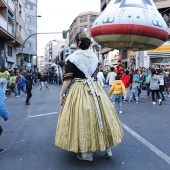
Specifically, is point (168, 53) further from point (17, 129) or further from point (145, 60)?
point (17, 129)

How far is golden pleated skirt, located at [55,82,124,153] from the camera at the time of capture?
11.3 feet

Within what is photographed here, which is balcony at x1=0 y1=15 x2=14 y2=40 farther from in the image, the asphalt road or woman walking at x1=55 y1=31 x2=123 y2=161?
woman walking at x1=55 y1=31 x2=123 y2=161

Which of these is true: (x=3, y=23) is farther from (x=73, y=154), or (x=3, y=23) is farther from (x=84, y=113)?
(x=84, y=113)

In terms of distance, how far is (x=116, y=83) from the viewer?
341 inches

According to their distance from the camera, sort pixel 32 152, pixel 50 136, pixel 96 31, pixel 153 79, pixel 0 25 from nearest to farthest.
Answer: pixel 32 152
pixel 50 136
pixel 153 79
pixel 96 31
pixel 0 25

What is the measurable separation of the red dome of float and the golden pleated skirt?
8.15 metres

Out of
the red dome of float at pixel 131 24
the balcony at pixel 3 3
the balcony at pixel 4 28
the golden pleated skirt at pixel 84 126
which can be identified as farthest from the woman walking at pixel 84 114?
the balcony at pixel 3 3

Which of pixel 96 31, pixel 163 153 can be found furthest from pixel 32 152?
pixel 96 31

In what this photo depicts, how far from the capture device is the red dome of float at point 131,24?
11094mm

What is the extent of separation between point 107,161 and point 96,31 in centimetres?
933

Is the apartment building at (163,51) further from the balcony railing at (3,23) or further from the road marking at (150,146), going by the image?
the road marking at (150,146)

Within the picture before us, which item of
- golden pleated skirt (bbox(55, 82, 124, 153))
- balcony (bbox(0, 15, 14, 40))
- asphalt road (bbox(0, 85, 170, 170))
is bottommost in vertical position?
asphalt road (bbox(0, 85, 170, 170))

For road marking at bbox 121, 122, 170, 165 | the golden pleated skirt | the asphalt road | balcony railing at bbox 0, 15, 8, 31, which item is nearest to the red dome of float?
the asphalt road

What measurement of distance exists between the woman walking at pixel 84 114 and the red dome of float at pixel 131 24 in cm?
777
